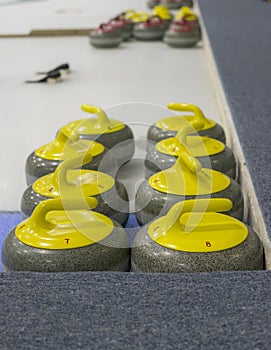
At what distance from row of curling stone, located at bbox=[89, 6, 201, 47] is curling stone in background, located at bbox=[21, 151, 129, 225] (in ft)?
8.59

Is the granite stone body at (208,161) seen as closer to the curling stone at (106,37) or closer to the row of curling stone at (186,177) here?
the row of curling stone at (186,177)

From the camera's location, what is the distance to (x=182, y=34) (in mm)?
3719

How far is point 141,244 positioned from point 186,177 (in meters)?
0.24

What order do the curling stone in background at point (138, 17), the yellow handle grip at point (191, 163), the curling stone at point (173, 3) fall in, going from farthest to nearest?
the curling stone at point (173, 3) → the curling stone in background at point (138, 17) → the yellow handle grip at point (191, 163)

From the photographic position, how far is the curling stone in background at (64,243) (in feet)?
3.10

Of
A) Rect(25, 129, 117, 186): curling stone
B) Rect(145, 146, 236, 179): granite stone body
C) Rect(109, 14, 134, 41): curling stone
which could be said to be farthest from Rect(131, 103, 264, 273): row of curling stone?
Rect(109, 14, 134, 41): curling stone

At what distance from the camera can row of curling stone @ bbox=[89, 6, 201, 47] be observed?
147 inches

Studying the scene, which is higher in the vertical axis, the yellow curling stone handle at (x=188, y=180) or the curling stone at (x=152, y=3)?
A: the yellow curling stone handle at (x=188, y=180)

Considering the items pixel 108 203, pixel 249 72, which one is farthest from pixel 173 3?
pixel 108 203

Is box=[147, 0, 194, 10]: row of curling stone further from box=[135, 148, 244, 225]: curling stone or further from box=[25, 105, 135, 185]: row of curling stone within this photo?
box=[135, 148, 244, 225]: curling stone

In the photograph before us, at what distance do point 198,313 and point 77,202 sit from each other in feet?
1.19

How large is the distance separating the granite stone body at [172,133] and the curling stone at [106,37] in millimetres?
2236

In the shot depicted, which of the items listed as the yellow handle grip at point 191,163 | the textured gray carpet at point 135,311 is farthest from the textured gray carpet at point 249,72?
the textured gray carpet at point 135,311

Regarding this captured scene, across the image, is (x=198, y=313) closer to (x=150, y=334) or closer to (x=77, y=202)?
(x=150, y=334)
